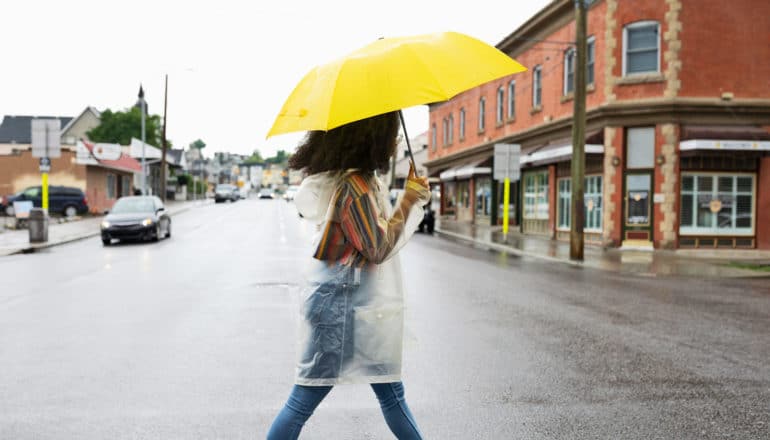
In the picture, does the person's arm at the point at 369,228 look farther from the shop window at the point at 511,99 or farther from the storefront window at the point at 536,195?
the shop window at the point at 511,99

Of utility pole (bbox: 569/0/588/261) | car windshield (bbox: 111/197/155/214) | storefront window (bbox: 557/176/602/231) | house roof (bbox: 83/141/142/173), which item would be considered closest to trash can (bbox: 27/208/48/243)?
car windshield (bbox: 111/197/155/214)

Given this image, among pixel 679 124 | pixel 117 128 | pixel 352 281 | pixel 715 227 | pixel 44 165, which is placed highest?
pixel 117 128

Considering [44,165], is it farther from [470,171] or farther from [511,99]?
[511,99]

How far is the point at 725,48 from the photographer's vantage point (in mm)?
20578

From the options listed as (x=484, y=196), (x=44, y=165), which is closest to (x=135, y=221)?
(x=44, y=165)

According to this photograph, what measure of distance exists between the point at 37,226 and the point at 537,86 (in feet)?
61.8

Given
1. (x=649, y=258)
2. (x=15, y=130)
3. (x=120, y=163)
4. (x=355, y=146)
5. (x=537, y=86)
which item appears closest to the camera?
(x=355, y=146)

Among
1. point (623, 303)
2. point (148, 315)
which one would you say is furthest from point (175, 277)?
point (623, 303)

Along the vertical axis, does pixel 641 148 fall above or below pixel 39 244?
above

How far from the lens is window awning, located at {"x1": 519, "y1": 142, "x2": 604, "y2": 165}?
71.0ft

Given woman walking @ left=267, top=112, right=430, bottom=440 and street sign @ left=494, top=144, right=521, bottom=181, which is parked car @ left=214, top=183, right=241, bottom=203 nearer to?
street sign @ left=494, top=144, right=521, bottom=181

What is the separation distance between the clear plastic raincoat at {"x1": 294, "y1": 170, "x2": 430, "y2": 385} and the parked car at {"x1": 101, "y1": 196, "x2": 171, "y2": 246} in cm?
1890

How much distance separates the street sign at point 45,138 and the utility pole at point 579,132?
15.6m

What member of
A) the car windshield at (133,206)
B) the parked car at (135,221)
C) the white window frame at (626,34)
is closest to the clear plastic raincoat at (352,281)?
the parked car at (135,221)
